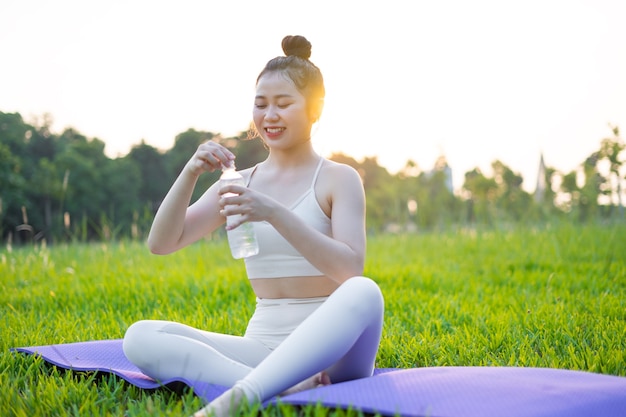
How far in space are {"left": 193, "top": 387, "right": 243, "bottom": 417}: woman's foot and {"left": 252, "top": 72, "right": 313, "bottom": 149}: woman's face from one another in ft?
3.29

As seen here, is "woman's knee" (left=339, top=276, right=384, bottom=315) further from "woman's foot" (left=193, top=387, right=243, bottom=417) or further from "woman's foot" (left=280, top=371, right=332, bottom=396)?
"woman's foot" (left=193, top=387, right=243, bottom=417)

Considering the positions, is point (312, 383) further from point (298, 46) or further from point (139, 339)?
point (298, 46)

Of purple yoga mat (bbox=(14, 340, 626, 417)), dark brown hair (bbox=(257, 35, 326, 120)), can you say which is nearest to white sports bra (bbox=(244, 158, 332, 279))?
dark brown hair (bbox=(257, 35, 326, 120))

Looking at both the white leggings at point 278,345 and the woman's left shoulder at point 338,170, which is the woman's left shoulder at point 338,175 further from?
the white leggings at point 278,345

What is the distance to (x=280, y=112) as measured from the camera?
7.89ft

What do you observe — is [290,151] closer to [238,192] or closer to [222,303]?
[238,192]

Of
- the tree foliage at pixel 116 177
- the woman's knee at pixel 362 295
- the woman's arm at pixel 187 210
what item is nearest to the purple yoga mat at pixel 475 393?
the woman's knee at pixel 362 295

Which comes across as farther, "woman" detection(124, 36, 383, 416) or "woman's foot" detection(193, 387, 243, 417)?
"woman" detection(124, 36, 383, 416)

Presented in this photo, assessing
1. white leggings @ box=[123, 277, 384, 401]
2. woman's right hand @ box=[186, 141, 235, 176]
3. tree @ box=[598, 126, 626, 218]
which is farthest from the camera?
tree @ box=[598, 126, 626, 218]

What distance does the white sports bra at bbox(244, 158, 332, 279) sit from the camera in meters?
2.40

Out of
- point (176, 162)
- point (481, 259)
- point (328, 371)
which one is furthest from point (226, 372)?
point (176, 162)

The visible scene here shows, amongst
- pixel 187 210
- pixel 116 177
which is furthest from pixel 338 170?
pixel 116 177

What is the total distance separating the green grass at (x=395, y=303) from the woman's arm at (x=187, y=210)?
561 millimetres

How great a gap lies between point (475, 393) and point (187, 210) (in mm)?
1317
